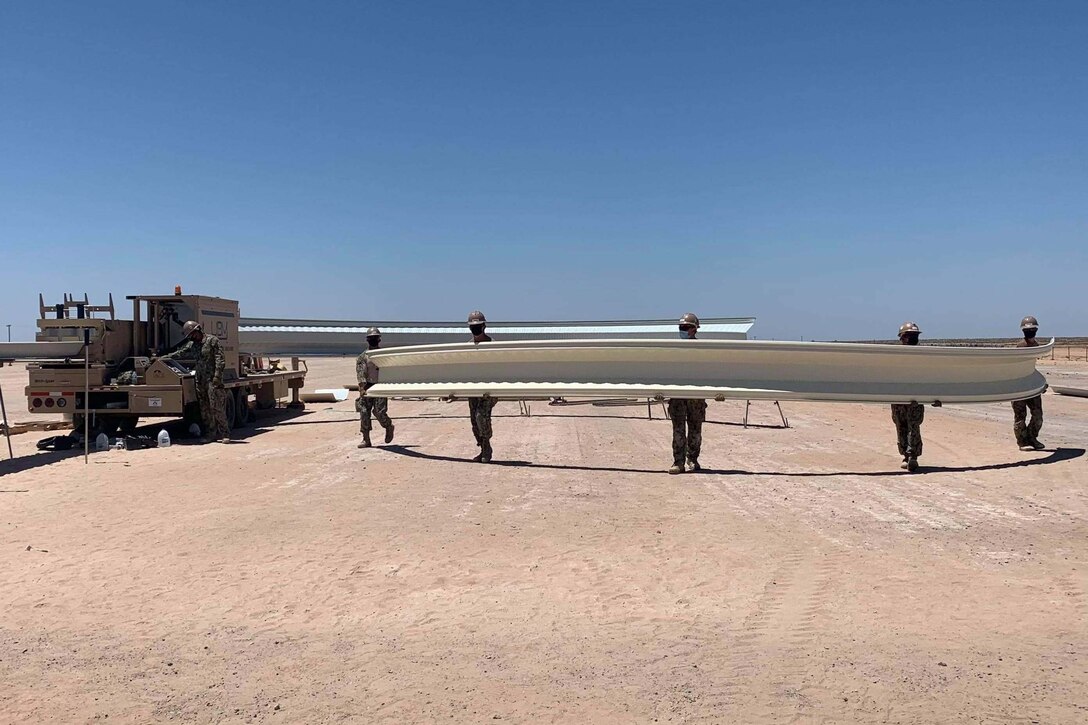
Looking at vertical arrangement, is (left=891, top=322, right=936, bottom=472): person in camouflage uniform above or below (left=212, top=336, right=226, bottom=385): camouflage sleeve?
below

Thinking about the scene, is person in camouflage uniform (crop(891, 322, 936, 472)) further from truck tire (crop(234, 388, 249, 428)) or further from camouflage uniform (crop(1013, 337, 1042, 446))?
truck tire (crop(234, 388, 249, 428))

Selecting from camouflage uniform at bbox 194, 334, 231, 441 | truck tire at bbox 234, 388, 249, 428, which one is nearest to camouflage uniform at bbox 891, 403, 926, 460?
camouflage uniform at bbox 194, 334, 231, 441

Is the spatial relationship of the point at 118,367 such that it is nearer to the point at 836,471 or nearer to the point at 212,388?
the point at 212,388

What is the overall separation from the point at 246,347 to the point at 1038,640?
3650 centimetres

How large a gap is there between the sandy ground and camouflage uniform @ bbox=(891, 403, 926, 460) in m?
0.41

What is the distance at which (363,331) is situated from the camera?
4178 centimetres

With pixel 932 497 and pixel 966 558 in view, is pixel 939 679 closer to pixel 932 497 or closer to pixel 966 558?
pixel 966 558

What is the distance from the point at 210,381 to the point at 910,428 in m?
11.5

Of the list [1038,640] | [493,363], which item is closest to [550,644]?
→ [1038,640]

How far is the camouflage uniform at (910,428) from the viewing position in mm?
9141

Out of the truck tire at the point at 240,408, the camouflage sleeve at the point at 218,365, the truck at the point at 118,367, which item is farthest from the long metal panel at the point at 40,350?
the truck tire at the point at 240,408

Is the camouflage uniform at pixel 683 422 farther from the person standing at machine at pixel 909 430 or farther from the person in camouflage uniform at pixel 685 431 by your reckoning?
the person standing at machine at pixel 909 430

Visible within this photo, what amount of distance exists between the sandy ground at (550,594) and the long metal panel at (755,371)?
3.28ft

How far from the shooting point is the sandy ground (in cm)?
367
